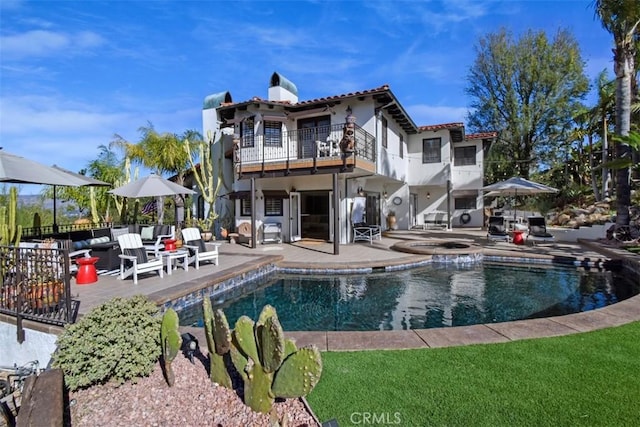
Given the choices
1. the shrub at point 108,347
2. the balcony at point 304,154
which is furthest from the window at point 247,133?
the shrub at point 108,347

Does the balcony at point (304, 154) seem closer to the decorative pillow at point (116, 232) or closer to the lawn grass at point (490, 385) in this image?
the decorative pillow at point (116, 232)

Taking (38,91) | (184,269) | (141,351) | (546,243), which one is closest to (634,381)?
(141,351)

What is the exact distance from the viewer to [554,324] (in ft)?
15.1

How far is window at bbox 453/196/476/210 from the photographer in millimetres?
21611

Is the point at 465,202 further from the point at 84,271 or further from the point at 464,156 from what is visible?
the point at 84,271

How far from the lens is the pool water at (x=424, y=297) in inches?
244

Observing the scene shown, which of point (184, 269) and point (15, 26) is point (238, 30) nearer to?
point (15, 26)

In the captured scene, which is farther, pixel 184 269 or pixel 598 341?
pixel 184 269

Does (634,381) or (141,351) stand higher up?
(141,351)

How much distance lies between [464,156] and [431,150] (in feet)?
8.09

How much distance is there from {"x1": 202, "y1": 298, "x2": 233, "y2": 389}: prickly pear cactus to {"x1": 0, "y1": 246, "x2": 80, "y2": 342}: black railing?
2.71 metres

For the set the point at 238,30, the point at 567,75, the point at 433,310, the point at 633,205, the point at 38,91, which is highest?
the point at 567,75

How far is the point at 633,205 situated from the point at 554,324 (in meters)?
17.6

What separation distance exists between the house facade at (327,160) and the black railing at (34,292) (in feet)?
27.3
